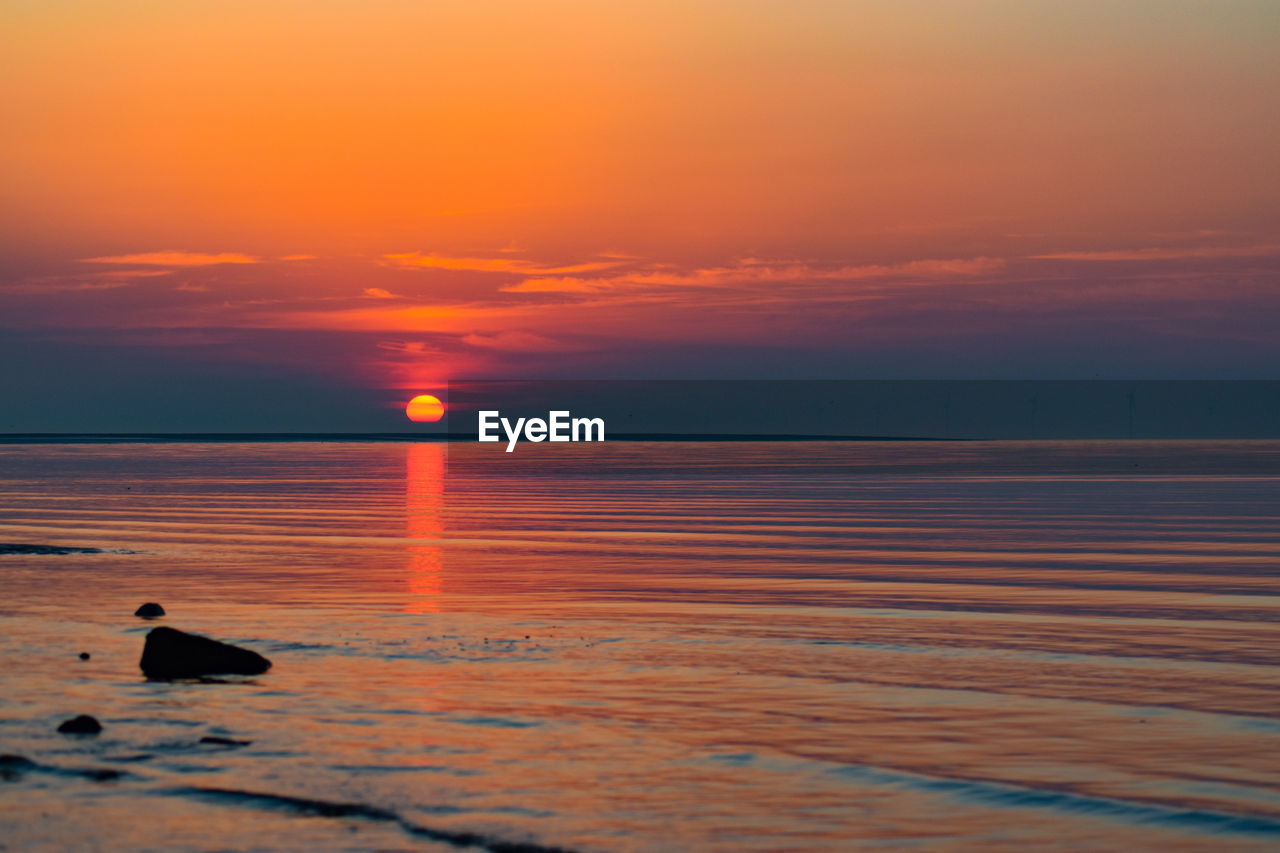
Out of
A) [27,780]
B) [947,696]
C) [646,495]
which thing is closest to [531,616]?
[947,696]

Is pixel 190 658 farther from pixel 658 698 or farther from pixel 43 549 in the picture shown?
pixel 43 549

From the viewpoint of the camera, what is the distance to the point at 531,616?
1155 inches

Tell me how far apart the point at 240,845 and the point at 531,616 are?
1591 centimetres

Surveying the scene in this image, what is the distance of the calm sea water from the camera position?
14.4 metres

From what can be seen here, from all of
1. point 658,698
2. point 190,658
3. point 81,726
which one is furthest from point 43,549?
point 658,698

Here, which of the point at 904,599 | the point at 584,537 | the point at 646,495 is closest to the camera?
the point at 904,599

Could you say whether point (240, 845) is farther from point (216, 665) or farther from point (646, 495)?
point (646, 495)

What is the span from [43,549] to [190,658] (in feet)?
84.0

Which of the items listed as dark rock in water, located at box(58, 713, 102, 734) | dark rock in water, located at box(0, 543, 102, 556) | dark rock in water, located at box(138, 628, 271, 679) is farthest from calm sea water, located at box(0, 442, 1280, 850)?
dark rock in water, located at box(0, 543, 102, 556)

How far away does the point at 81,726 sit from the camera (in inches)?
712

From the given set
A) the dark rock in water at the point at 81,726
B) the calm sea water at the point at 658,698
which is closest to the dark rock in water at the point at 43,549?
the calm sea water at the point at 658,698

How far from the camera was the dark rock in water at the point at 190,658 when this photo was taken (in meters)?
22.2

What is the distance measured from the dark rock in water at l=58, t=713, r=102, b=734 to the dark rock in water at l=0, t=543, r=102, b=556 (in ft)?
90.1

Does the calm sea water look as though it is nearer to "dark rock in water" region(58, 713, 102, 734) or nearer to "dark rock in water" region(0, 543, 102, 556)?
"dark rock in water" region(58, 713, 102, 734)
